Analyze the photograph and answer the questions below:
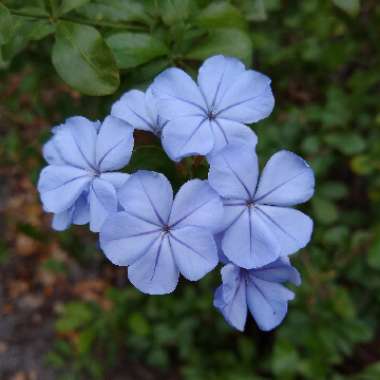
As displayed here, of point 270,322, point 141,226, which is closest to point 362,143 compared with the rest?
point 270,322

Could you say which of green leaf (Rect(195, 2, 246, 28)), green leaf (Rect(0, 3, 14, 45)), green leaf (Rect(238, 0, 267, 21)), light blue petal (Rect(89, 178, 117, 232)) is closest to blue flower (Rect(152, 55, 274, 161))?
light blue petal (Rect(89, 178, 117, 232))

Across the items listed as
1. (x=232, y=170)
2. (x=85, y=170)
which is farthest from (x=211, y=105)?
(x=85, y=170)

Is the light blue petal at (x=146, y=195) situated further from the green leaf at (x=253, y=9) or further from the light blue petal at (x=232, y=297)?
the green leaf at (x=253, y=9)

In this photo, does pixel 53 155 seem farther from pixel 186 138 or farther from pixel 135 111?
pixel 186 138

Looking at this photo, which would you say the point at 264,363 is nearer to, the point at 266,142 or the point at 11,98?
the point at 266,142

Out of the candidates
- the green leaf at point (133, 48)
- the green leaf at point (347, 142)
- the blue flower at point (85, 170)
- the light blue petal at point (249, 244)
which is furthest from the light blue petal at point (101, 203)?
the green leaf at point (347, 142)

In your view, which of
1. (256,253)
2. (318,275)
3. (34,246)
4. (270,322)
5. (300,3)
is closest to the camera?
(256,253)
